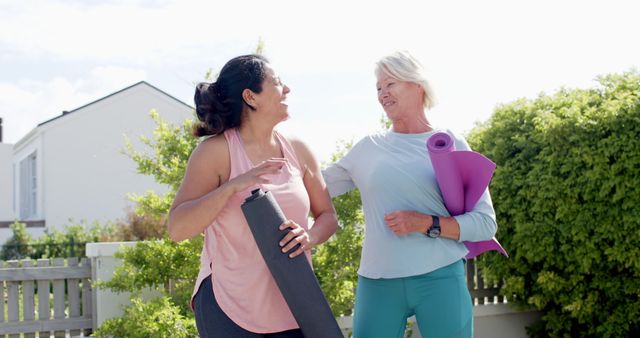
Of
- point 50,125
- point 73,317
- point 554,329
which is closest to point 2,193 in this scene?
point 50,125

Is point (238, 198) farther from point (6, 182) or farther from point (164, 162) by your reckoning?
point (6, 182)

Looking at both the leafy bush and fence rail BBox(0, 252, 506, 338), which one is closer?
fence rail BBox(0, 252, 506, 338)

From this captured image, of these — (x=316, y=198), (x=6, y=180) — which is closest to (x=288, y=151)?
(x=316, y=198)

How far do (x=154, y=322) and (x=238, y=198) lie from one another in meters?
2.51

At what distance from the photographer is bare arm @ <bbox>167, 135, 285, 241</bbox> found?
7.30ft

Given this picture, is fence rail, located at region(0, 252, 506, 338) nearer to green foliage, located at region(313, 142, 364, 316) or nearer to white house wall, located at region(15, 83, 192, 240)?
green foliage, located at region(313, 142, 364, 316)

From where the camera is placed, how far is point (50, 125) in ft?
60.2

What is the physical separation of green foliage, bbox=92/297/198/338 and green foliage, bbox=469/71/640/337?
2662 millimetres

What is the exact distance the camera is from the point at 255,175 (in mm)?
2230

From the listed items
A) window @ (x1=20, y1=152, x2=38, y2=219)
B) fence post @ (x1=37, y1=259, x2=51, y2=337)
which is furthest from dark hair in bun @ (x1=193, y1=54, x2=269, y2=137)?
window @ (x1=20, y1=152, x2=38, y2=219)

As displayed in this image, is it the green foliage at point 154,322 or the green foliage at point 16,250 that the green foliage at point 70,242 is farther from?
the green foliage at point 154,322

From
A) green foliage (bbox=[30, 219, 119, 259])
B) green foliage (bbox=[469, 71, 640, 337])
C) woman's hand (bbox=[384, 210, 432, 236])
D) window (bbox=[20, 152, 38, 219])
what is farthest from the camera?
window (bbox=[20, 152, 38, 219])

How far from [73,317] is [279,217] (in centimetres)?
401

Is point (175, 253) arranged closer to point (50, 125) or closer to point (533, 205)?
point (533, 205)
